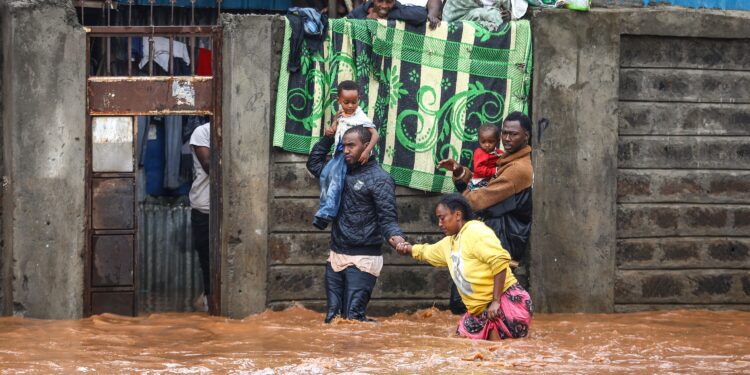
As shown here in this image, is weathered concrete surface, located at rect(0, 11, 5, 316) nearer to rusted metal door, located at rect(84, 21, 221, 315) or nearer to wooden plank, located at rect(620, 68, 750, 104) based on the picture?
rusted metal door, located at rect(84, 21, 221, 315)

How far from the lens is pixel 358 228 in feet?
29.8

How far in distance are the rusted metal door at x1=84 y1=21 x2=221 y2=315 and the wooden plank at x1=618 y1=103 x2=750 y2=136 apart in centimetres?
348

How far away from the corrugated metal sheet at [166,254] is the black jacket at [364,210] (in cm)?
383

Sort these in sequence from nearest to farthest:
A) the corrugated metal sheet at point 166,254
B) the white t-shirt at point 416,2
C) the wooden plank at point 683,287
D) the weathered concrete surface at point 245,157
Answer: the weathered concrete surface at point 245,157 → the wooden plank at point 683,287 → the white t-shirt at point 416,2 → the corrugated metal sheet at point 166,254

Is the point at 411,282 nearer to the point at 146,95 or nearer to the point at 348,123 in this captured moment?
the point at 348,123

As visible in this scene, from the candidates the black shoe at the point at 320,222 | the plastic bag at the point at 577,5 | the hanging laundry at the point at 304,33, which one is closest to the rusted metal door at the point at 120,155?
the hanging laundry at the point at 304,33

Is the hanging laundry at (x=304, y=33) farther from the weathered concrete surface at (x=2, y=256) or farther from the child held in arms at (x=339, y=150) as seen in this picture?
the weathered concrete surface at (x=2, y=256)

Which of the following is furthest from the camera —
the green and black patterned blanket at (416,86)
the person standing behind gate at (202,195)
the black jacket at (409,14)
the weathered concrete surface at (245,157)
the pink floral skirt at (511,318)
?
the person standing behind gate at (202,195)

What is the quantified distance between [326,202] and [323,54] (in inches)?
61.1

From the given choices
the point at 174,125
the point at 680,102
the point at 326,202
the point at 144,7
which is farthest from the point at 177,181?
the point at 680,102

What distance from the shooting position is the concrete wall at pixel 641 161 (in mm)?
10328

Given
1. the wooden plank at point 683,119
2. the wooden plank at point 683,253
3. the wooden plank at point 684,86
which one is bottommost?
the wooden plank at point 683,253

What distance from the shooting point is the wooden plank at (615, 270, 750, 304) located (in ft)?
34.4

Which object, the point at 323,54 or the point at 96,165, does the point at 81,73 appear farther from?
the point at 323,54
